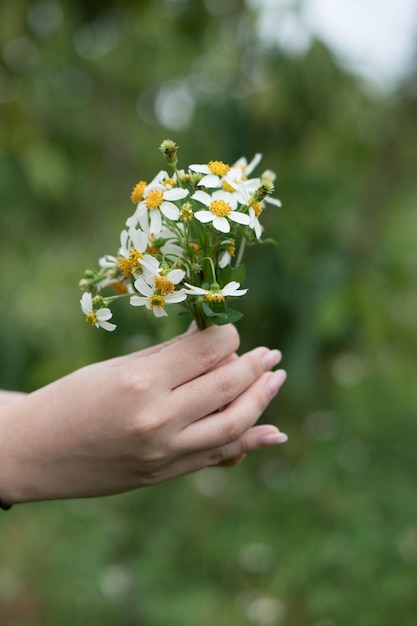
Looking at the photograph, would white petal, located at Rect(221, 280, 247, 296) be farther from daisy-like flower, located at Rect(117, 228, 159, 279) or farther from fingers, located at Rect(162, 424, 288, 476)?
fingers, located at Rect(162, 424, 288, 476)

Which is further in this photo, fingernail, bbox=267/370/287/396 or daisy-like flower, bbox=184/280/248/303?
fingernail, bbox=267/370/287/396

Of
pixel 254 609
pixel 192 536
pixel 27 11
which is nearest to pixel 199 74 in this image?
pixel 27 11

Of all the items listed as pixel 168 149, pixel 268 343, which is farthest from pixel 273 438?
pixel 268 343

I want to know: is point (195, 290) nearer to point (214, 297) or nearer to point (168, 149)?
point (214, 297)

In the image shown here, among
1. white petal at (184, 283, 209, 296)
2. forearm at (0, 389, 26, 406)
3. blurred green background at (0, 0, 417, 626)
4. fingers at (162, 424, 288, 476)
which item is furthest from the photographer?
blurred green background at (0, 0, 417, 626)

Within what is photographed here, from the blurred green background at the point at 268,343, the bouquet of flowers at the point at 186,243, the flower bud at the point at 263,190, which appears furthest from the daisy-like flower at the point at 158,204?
the blurred green background at the point at 268,343

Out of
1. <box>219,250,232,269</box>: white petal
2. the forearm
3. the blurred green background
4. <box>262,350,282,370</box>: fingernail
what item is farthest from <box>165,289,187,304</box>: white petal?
the blurred green background

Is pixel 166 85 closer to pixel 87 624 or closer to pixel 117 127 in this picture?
pixel 117 127
